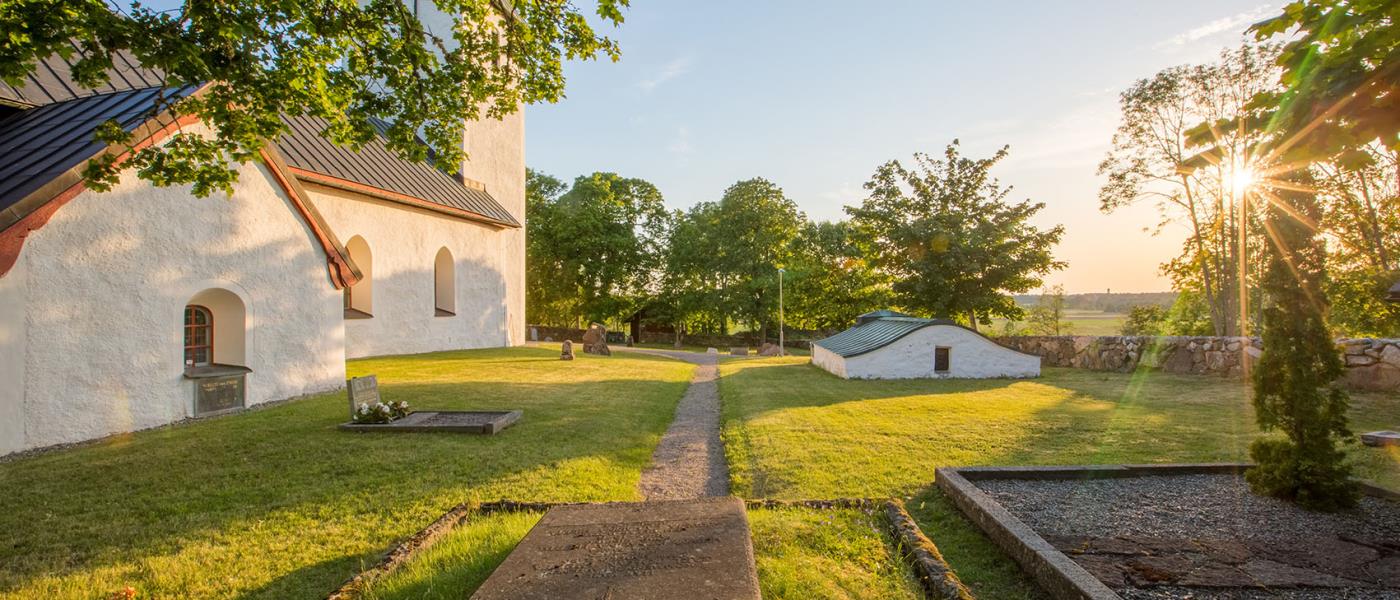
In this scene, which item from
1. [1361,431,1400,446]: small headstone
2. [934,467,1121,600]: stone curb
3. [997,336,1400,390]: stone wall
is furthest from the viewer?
[997,336,1400,390]: stone wall

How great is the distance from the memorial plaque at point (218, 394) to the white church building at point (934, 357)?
13.8m

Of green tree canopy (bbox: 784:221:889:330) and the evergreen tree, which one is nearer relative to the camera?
the evergreen tree

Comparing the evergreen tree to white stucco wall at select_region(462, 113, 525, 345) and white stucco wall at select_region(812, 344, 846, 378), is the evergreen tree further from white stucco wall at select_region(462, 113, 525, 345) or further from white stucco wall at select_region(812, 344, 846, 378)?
white stucco wall at select_region(462, 113, 525, 345)

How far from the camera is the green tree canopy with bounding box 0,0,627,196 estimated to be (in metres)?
5.02

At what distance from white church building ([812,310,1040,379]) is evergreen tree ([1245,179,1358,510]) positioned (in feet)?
37.9

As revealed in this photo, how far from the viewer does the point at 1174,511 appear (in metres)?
5.11

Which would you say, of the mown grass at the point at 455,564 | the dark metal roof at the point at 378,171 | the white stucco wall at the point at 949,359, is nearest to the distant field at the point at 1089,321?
the white stucco wall at the point at 949,359

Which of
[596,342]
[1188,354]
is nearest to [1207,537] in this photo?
[1188,354]

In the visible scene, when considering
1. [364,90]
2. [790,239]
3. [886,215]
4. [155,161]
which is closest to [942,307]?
[886,215]

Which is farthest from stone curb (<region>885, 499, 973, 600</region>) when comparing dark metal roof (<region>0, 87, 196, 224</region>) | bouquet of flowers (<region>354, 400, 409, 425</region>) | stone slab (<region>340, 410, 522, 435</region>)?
dark metal roof (<region>0, 87, 196, 224</region>)

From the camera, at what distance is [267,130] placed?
6.59 m

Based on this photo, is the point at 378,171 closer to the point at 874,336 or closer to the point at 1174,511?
the point at 874,336

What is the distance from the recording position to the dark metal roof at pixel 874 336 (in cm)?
1703

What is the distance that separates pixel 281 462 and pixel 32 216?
434 cm
